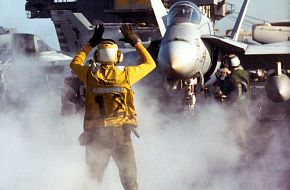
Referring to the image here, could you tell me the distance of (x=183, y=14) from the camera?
11109 millimetres

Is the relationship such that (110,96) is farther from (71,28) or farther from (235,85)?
(71,28)

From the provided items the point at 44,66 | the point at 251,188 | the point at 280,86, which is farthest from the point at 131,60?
the point at 44,66

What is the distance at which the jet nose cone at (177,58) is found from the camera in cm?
955

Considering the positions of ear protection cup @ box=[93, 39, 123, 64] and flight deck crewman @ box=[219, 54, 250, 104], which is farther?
flight deck crewman @ box=[219, 54, 250, 104]

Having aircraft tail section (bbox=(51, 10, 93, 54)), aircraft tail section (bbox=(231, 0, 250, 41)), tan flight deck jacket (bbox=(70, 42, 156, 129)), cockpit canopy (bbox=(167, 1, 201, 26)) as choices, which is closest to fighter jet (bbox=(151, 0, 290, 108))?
cockpit canopy (bbox=(167, 1, 201, 26))

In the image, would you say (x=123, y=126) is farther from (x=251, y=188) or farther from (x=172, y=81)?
(x=172, y=81)

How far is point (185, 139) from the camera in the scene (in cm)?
820

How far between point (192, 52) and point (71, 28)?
18429 mm

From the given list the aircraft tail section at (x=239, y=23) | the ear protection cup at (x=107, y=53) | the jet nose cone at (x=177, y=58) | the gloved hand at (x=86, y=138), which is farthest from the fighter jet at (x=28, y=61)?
the ear protection cup at (x=107, y=53)

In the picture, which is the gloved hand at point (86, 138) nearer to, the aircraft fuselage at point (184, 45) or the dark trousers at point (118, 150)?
the dark trousers at point (118, 150)

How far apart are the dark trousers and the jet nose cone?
4.99 meters

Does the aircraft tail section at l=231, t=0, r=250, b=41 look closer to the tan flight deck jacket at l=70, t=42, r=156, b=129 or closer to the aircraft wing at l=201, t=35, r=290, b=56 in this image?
the aircraft wing at l=201, t=35, r=290, b=56

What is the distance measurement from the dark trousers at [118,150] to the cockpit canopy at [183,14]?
21.5 ft

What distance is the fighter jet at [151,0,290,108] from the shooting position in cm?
977
